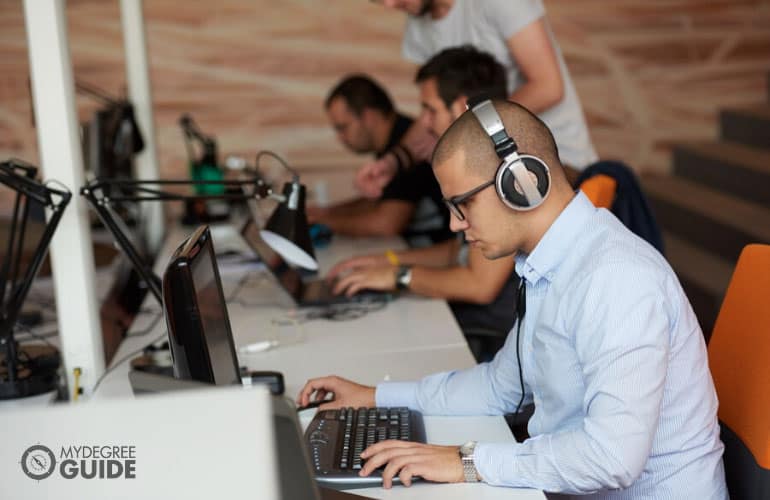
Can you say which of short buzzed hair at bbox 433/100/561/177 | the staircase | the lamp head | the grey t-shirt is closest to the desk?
the lamp head

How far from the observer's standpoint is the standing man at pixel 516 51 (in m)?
2.83

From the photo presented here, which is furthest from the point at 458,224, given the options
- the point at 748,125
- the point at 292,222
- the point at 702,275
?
the point at 748,125

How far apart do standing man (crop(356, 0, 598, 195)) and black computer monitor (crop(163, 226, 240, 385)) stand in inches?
54.8

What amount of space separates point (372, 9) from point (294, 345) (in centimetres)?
311

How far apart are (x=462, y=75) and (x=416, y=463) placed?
1491 millimetres

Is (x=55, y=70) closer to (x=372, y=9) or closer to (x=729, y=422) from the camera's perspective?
(x=729, y=422)

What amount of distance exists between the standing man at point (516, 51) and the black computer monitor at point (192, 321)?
139cm

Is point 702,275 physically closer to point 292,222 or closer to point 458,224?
point 292,222

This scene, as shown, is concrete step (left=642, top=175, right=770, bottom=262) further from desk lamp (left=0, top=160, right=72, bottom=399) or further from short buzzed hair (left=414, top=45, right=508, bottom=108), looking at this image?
desk lamp (left=0, top=160, right=72, bottom=399)

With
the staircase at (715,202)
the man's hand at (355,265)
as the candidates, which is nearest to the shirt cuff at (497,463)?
the man's hand at (355,265)

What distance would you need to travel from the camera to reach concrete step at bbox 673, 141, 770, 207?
4.66 metres

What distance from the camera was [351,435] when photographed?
1630mm

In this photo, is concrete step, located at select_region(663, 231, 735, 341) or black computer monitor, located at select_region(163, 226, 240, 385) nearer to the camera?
black computer monitor, located at select_region(163, 226, 240, 385)

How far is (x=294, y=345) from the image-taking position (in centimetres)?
234
